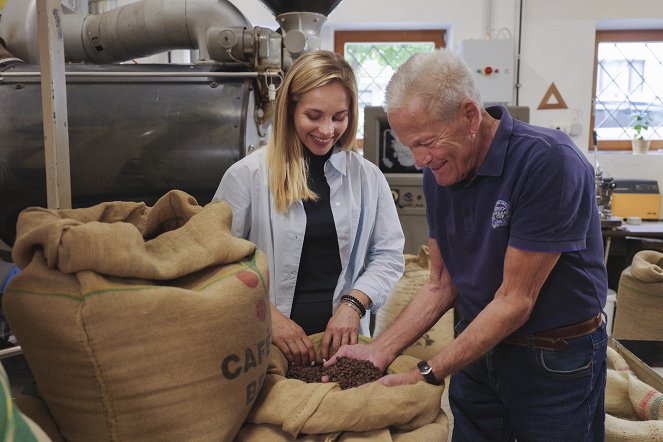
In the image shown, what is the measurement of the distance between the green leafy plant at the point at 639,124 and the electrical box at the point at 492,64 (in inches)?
49.2

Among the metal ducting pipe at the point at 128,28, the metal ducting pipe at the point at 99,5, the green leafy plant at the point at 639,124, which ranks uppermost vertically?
the metal ducting pipe at the point at 99,5

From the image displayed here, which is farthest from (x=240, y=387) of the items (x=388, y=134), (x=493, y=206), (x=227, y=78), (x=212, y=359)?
(x=388, y=134)

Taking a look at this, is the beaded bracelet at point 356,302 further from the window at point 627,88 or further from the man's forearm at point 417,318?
the window at point 627,88

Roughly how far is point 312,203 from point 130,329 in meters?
0.86

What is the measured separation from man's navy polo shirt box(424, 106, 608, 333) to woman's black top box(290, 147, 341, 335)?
1.13 feet

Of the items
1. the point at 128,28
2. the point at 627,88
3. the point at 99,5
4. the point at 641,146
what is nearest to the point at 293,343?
the point at 128,28

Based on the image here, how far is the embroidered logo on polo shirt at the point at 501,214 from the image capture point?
1193 millimetres

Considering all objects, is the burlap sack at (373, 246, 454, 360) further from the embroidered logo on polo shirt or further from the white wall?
the white wall

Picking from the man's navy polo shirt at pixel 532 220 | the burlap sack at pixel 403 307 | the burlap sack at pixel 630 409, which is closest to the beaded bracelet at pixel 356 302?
the man's navy polo shirt at pixel 532 220

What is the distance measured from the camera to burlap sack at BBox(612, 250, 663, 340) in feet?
8.23

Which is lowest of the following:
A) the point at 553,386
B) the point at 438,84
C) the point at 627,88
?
the point at 553,386

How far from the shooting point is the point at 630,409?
1772 millimetres

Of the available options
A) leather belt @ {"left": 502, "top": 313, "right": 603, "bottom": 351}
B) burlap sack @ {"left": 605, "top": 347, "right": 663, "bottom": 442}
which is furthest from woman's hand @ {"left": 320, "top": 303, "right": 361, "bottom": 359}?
burlap sack @ {"left": 605, "top": 347, "right": 663, "bottom": 442}

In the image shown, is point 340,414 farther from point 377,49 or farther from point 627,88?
point 627,88
